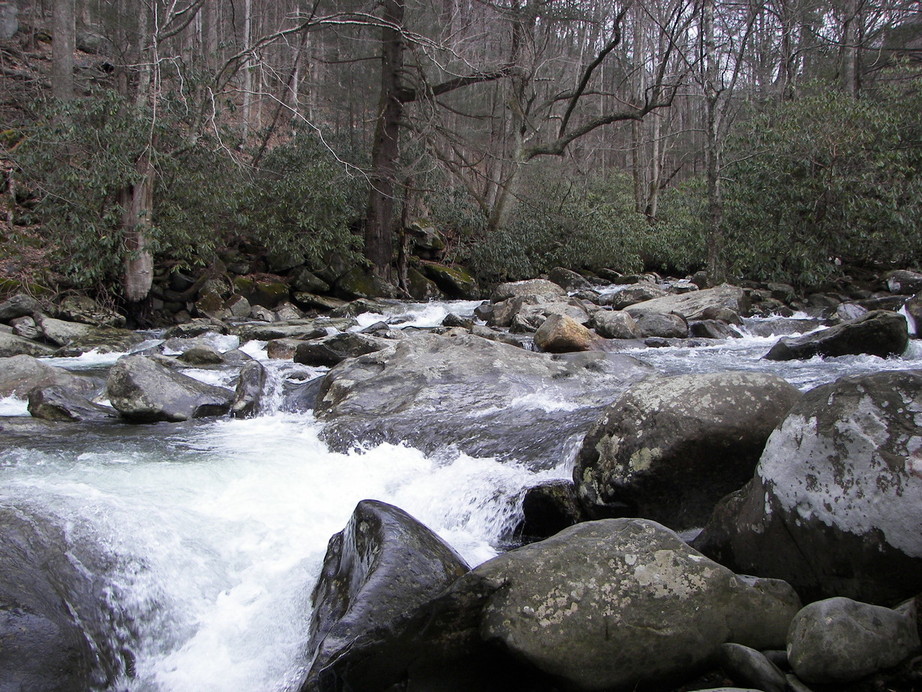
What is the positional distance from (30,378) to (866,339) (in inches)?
338

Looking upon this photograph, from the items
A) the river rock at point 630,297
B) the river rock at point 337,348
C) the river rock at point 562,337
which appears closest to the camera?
the river rock at point 337,348

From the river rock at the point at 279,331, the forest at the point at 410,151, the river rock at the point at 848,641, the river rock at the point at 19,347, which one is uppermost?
the forest at the point at 410,151

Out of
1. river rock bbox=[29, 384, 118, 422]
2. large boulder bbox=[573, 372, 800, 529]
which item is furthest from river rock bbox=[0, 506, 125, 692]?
river rock bbox=[29, 384, 118, 422]

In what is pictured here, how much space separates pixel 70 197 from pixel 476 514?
9.77 m

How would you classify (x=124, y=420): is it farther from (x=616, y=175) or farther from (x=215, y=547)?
(x=616, y=175)

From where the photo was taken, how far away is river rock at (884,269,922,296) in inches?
538

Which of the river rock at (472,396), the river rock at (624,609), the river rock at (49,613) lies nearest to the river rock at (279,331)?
the river rock at (472,396)

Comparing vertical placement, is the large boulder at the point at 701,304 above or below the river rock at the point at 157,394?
above

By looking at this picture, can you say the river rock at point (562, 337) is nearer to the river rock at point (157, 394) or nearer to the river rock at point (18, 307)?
the river rock at point (157, 394)

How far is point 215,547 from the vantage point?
3637 millimetres

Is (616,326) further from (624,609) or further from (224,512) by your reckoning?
(624,609)

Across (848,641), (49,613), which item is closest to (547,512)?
(848,641)

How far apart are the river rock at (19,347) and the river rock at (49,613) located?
6371 mm

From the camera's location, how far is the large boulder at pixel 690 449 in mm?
3871
